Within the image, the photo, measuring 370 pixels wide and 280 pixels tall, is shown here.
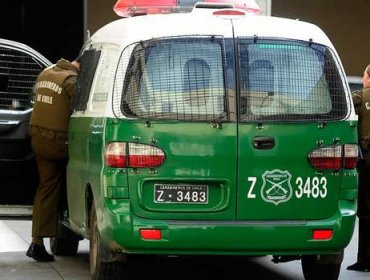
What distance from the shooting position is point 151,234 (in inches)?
279

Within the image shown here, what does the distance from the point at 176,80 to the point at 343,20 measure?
51.8ft

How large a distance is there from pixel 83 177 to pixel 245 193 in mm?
1435

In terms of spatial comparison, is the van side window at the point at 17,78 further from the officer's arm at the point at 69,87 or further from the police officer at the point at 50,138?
the officer's arm at the point at 69,87

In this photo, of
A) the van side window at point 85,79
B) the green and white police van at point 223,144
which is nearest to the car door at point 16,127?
the van side window at point 85,79

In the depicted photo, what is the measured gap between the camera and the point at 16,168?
9023 mm

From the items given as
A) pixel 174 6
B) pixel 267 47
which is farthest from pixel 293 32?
pixel 174 6

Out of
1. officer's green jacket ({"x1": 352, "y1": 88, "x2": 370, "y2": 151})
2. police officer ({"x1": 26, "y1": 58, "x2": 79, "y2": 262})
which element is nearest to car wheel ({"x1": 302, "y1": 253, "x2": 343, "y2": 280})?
officer's green jacket ({"x1": 352, "y1": 88, "x2": 370, "y2": 151})

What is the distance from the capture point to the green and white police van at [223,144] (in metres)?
7.09

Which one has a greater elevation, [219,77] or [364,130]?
[219,77]

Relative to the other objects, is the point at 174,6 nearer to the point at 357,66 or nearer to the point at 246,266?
the point at 246,266

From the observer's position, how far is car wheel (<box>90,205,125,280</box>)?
7.51 meters

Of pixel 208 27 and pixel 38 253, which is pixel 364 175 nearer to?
pixel 208 27

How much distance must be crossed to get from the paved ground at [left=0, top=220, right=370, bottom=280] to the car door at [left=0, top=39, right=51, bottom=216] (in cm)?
52

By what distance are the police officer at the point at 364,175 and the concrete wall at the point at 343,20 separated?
42.6ft
